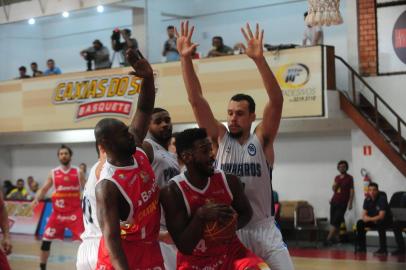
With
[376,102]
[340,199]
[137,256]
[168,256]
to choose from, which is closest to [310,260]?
[340,199]

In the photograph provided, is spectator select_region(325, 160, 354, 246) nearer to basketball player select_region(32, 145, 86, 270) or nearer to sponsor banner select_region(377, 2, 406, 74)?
sponsor banner select_region(377, 2, 406, 74)

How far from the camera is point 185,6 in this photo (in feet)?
78.0

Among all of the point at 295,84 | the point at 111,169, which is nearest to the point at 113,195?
the point at 111,169

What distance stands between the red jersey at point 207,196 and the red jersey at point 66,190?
27.4 ft

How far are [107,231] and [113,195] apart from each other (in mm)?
246

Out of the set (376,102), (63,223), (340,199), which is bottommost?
(340,199)

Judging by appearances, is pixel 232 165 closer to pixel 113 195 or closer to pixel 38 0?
pixel 113 195

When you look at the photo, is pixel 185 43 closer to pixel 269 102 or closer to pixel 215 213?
pixel 269 102

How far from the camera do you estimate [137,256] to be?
203 inches

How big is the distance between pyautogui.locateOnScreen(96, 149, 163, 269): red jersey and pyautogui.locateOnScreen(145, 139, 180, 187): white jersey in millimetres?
1516

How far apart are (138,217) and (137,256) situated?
0.88ft

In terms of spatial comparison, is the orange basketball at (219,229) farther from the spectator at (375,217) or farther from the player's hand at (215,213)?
the spectator at (375,217)

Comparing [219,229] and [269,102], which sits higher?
[269,102]

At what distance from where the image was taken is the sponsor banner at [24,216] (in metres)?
22.3
